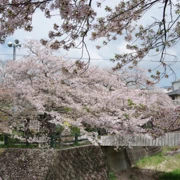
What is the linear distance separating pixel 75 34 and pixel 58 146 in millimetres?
9005

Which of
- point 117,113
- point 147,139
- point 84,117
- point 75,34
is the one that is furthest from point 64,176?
point 75,34

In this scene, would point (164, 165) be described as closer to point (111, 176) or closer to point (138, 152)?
point (138, 152)

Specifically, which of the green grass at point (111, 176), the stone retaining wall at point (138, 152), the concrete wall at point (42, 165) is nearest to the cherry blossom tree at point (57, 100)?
the concrete wall at point (42, 165)

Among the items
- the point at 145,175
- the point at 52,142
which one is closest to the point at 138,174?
the point at 145,175

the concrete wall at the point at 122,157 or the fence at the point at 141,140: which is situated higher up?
the fence at the point at 141,140

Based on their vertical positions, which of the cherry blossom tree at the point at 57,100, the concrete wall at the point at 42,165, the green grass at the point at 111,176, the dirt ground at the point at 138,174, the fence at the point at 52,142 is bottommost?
the dirt ground at the point at 138,174

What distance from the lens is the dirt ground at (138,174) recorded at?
14238 mm

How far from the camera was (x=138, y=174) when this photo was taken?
588 inches

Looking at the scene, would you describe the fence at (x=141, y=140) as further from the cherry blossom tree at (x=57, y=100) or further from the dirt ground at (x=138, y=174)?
the dirt ground at (x=138, y=174)

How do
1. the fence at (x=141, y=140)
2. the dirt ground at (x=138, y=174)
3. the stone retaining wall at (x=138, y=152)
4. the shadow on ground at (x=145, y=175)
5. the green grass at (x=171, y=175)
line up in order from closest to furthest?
the fence at (x=141, y=140) < the green grass at (x=171, y=175) < the shadow on ground at (x=145, y=175) < the dirt ground at (x=138, y=174) < the stone retaining wall at (x=138, y=152)

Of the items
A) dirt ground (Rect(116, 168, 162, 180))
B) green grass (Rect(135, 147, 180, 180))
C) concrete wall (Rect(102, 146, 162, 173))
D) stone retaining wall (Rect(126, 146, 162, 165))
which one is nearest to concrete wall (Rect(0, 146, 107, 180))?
concrete wall (Rect(102, 146, 162, 173))

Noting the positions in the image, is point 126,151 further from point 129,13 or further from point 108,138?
point 129,13

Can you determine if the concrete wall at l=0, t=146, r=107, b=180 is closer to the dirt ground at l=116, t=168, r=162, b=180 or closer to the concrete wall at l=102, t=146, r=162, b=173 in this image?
the concrete wall at l=102, t=146, r=162, b=173

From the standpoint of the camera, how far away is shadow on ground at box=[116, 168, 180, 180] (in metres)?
14.0
